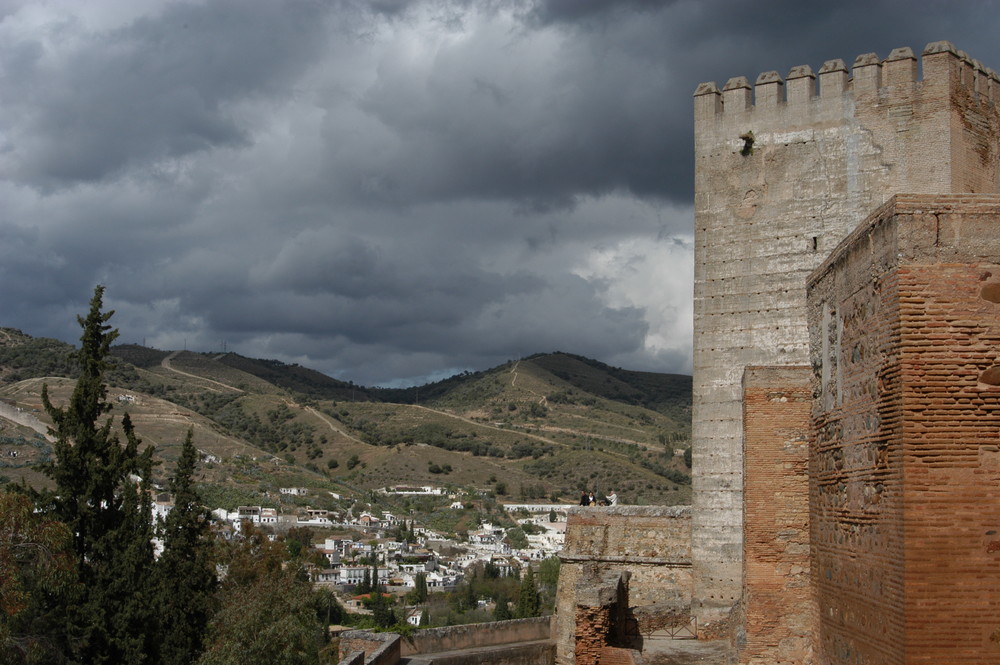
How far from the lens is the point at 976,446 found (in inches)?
208

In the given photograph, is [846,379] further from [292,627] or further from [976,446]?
[292,627]

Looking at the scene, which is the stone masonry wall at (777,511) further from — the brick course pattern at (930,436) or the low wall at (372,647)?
the low wall at (372,647)

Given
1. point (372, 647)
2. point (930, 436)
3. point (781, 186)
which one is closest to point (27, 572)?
point (372, 647)

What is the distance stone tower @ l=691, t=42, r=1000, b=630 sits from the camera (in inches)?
746

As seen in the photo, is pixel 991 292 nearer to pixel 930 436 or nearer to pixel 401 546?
pixel 930 436

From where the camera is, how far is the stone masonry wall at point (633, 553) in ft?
68.8

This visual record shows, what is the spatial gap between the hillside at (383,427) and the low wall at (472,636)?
1594 inches

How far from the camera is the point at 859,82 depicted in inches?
777

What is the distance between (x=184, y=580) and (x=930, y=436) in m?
22.0

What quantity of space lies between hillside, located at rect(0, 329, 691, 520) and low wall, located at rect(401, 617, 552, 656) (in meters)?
40.5

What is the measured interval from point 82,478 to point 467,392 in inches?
4930

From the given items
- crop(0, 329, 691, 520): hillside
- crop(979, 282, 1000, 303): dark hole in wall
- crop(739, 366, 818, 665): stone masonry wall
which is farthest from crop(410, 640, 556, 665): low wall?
crop(0, 329, 691, 520): hillside

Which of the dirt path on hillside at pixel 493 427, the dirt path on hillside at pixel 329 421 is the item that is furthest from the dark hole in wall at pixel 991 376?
the dirt path on hillside at pixel 329 421

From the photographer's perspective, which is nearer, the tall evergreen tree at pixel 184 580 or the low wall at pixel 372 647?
the low wall at pixel 372 647
